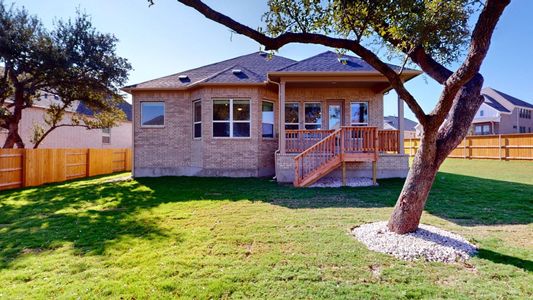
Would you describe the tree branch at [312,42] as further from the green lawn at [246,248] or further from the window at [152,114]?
the window at [152,114]

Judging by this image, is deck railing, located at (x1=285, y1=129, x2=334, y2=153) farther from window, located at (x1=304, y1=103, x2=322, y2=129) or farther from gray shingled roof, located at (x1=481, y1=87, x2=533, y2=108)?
gray shingled roof, located at (x1=481, y1=87, x2=533, y2=108)

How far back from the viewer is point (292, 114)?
502 inches

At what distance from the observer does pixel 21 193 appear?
969 centimetres

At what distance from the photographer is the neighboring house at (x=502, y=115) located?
33688 millimetres

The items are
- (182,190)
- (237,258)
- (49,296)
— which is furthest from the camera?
(182,190)

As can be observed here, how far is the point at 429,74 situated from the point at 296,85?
292 inches

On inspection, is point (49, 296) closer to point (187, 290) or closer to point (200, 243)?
point (187, 290)

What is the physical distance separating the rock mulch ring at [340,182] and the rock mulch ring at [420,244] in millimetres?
4883

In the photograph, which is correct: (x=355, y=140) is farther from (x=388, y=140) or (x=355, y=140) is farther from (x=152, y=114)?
(x=152, y=114)

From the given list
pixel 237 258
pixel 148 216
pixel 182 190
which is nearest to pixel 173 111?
pixel 182 190

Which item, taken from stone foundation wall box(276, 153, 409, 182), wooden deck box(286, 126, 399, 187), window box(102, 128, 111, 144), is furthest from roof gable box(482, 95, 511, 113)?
window box(102, 128, 111, 144)

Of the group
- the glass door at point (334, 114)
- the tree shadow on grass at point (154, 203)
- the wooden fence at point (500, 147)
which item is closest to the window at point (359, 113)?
the glass door at point (334, 114)

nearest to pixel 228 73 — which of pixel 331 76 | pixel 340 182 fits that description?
pixel 331 76

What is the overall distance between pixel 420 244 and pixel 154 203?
6471 millimetres
